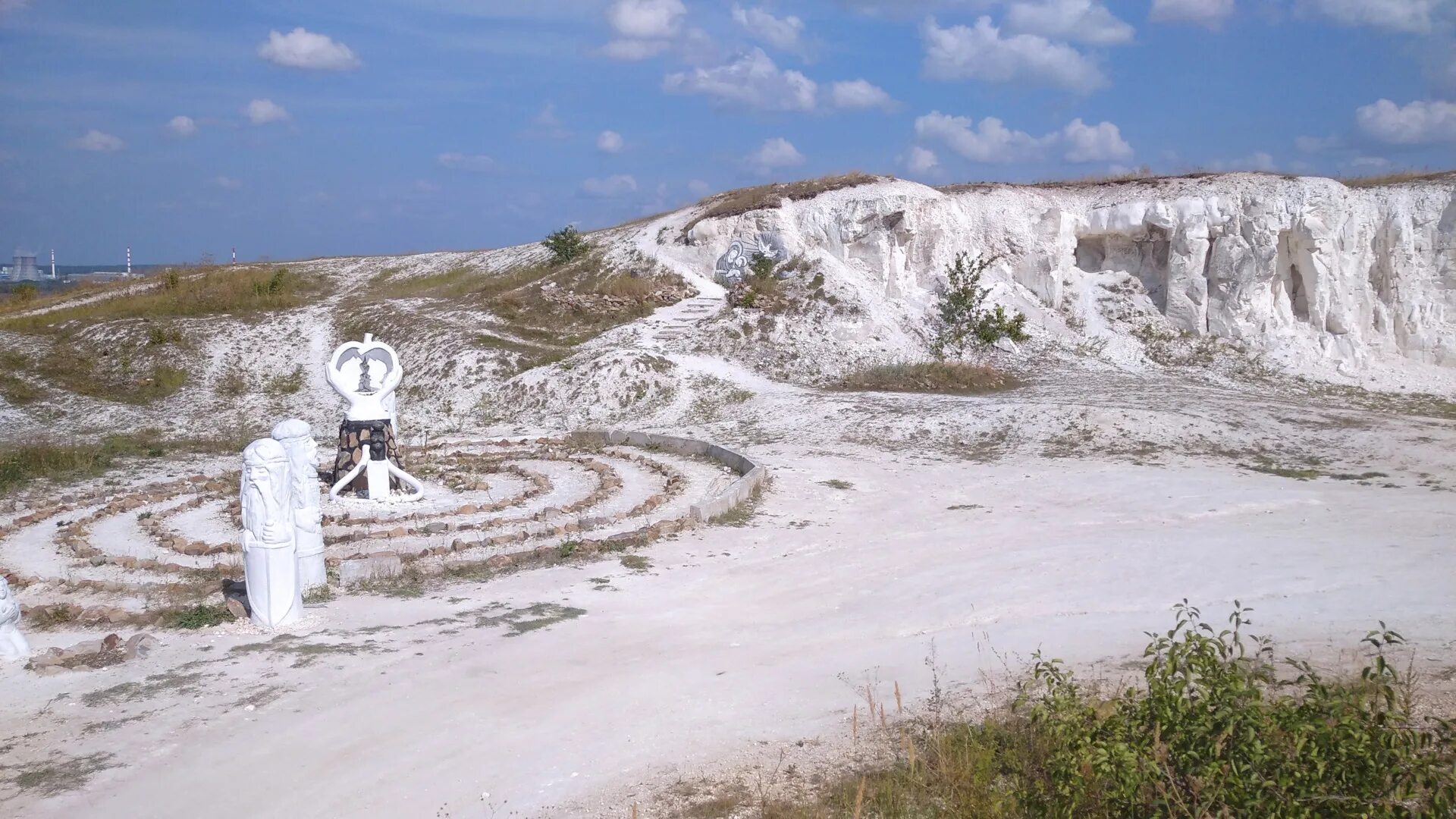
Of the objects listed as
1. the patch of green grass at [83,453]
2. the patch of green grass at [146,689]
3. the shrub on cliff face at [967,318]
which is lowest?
the patch of green grass at [146,689]

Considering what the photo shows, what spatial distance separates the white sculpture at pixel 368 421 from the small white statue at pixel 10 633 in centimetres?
630

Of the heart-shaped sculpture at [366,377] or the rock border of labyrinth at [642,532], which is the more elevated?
the heart-shaped sculpture at [366,377]

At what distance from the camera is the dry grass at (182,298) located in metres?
30.7

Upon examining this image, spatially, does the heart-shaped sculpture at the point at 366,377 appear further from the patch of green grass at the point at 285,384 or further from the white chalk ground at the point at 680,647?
the patch of green grass at the point at 285,384

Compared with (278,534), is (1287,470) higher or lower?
lower

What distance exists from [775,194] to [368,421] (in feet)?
72.7

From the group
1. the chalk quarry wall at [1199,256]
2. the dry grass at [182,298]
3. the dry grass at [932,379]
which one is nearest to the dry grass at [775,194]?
the chalk quarry wall at [1199,256]

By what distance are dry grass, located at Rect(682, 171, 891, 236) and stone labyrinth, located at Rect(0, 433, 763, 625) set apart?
1682 centimetres

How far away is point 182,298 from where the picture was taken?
32938 millimetres

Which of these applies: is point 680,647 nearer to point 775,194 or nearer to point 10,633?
point 10,633

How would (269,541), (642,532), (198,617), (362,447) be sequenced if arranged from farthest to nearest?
1. (362,447)
2. (642,532)
3. (198,617)
4. (269,541)

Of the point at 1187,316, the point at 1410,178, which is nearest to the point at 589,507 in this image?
the point at 1187,316

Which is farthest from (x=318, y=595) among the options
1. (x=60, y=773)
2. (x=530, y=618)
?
(x=60, y=773)

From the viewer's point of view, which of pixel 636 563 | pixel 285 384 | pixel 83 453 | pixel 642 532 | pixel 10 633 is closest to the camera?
pixel 10 633
